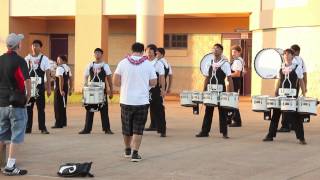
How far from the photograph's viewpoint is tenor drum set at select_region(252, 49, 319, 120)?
1224 centimetres

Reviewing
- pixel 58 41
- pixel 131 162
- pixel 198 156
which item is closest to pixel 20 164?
pixel 131 162

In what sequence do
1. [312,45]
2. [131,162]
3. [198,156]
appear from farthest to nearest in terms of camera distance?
1. [312,45]
2. [198,156]
3. [131,162]

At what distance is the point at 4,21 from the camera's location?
30.1m

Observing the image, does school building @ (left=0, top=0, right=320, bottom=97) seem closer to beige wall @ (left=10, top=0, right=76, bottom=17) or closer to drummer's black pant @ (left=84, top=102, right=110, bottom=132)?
beige wall @ (left=10, top=0, right=76, bottom=17)

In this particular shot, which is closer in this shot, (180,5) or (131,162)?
(131,162)

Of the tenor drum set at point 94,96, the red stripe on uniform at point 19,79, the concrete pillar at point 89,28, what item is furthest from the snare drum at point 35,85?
the concrete pillar at point 89,28

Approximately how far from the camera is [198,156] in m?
11.0

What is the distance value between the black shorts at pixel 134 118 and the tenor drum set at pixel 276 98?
3195 mm

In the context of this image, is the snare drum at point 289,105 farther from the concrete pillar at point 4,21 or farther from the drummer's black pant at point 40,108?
the concrete pillar at point 4,21

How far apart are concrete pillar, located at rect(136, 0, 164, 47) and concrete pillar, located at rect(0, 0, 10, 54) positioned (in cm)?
805

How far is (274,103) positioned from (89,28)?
16649 mm

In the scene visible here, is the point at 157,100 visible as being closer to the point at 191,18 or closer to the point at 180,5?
the point at 180,5

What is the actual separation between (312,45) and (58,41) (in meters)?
15.0

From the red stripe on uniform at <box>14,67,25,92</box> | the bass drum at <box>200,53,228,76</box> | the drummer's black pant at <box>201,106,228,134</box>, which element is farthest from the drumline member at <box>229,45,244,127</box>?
the red stripe on uniform at <box>14,67,25,92</box>
